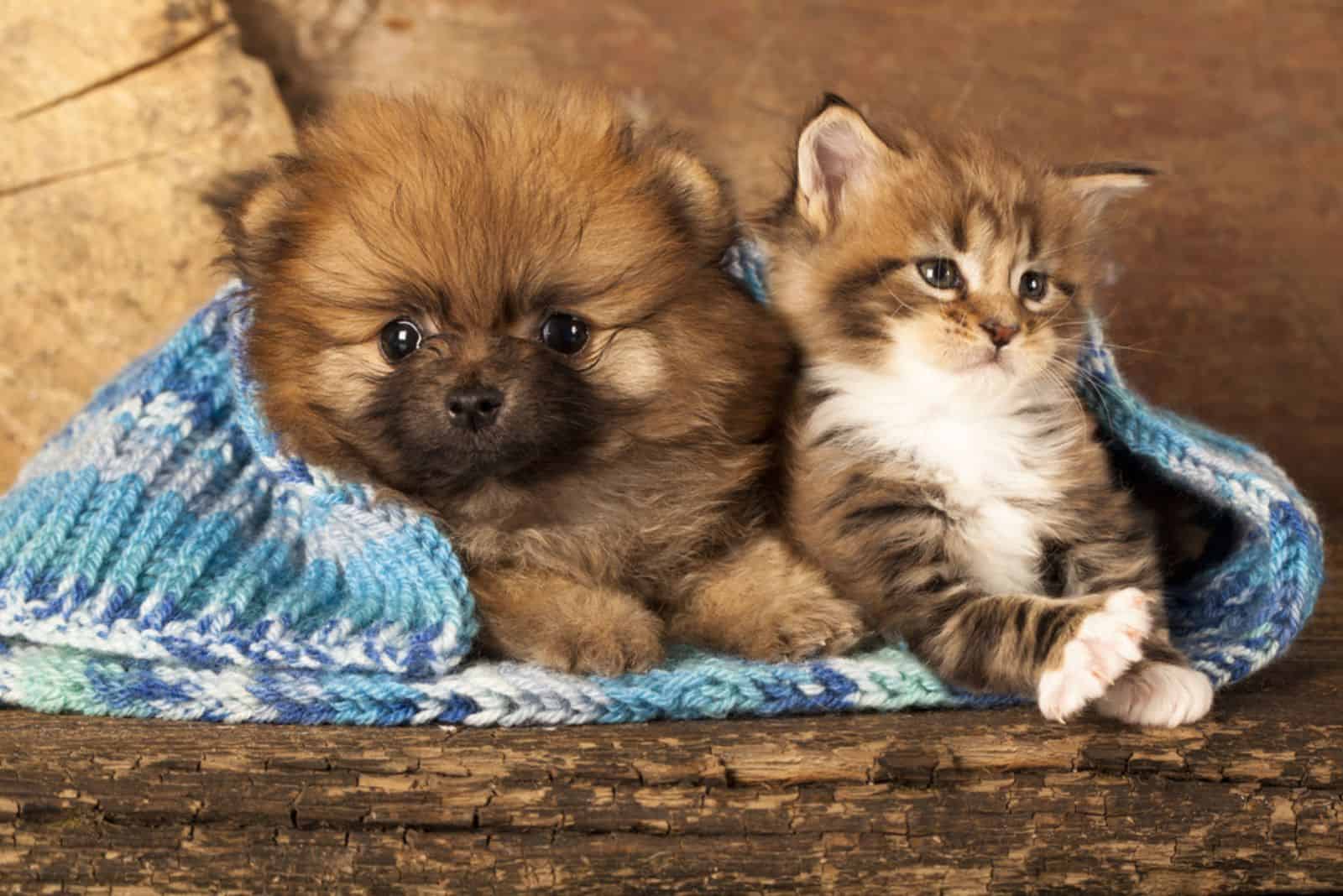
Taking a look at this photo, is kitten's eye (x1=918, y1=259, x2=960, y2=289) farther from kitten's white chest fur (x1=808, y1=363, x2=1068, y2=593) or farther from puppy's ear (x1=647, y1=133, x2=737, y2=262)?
puppy's ear (x1=647, y1=133, x2=737, y2=262)

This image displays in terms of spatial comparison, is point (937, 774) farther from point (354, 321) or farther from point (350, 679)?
point (354, 321)

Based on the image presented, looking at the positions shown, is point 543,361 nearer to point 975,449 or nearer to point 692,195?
point 692,195

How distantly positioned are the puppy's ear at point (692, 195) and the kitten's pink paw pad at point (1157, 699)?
87 cm

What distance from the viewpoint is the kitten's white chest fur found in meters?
2.00

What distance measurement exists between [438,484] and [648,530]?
330 millimetres

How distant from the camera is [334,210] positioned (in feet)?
6.46

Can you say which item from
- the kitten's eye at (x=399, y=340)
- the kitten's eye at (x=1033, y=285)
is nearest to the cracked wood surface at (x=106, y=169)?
the kitten's eye at (x=399, y=340)

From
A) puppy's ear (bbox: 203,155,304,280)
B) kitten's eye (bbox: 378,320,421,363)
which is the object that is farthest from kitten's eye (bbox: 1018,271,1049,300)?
puppy's ear (bbox: 203,155,304,280)

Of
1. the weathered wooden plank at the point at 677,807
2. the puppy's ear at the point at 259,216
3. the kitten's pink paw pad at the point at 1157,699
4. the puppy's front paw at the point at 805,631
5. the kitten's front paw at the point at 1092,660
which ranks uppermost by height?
the puppy's ear at the point at 259,216

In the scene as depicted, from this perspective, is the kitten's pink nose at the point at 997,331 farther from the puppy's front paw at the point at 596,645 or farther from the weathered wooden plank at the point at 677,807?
the puppy's front paw at the point at 596,645

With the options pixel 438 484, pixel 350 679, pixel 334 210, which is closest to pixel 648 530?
pixel 438 484

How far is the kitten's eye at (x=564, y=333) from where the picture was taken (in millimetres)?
1949

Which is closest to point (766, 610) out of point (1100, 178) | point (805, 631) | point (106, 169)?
point (805, 631)

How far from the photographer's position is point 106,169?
124 inches
